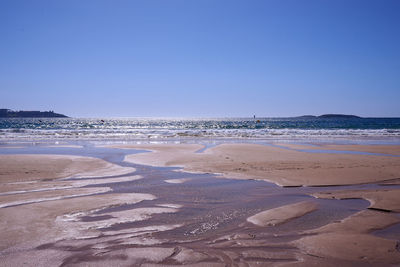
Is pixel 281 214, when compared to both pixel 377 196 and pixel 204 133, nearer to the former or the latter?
pixel 377 196

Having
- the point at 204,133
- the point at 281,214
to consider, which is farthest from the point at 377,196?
the point at 204,133

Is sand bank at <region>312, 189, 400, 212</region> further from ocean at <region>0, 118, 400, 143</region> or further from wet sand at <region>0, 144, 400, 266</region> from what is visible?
ocean at <region>0, 118, 400, 143</region>

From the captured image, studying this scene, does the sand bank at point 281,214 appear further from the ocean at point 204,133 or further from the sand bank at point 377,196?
the ocean at point 204,133

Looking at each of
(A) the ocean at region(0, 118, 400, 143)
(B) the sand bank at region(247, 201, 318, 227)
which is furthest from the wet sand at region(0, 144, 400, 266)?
(A) the ocean at region(0, 118, 400, 143)

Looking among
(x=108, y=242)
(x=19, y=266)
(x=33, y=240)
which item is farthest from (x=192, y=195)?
(x=19, y=266)

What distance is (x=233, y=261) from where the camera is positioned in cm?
388

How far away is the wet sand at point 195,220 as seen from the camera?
403cm

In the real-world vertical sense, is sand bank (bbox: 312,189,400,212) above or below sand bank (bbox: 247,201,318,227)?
above

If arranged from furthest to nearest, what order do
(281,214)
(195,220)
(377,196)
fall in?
(377,196) → (281,214) → (195,220)

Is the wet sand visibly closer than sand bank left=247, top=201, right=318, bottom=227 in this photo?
Yes

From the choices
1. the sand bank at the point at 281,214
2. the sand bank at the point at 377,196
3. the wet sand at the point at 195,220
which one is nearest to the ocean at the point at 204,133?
the wet sand at the point at 195,220

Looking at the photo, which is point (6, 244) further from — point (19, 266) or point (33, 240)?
point (19, 266)

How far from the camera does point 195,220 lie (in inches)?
220

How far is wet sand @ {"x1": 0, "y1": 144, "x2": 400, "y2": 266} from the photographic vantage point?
403cm
